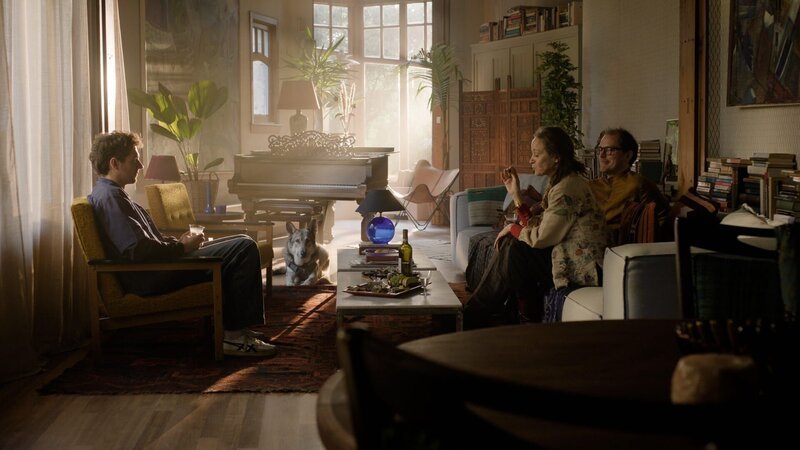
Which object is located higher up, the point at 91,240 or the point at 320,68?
the point at 320,68

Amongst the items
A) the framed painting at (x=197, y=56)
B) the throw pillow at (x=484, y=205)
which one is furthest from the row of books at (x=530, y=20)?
the throw pillow at (x=484, y=205)

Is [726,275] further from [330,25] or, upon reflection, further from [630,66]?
[330,25]

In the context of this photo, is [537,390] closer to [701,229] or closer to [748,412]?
[748,412]

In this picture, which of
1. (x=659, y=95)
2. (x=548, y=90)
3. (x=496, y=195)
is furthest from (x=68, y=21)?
(x=548, y=90)

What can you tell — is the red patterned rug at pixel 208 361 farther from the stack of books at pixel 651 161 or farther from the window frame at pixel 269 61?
the window frame at pixel 269 61

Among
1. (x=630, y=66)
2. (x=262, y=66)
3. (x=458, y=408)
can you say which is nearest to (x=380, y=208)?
(x=630, y=66)

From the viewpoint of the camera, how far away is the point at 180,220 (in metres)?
5.91

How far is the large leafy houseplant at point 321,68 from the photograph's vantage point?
11.3 metres

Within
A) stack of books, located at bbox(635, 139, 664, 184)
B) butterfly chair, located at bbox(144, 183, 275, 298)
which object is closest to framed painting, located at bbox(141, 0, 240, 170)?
butterfly chair, located at bbox(144, 183, 275, 298)

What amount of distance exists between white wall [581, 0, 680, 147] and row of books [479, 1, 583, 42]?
0.52 m

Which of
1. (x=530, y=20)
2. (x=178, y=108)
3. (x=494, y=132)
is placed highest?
(x=530, y=20)

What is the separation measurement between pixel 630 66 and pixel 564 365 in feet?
21.8

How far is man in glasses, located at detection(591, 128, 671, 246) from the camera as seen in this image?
186 inches

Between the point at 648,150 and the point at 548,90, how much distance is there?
343cm
